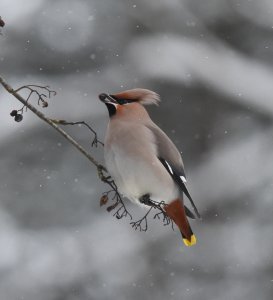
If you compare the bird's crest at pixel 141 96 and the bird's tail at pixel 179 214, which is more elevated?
the bird's crest at pixel 141 96

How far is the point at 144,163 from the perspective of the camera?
12.5ft

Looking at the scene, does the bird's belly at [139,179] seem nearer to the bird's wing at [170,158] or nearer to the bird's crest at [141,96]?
the bird's wing at [170,158]

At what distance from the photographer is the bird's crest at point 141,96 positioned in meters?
3.42

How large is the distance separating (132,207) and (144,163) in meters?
6.31

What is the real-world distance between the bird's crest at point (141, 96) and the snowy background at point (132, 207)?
21.4ft

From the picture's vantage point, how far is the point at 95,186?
10836 mm

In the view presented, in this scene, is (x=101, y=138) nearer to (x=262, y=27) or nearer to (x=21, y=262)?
(x=21, y=262)

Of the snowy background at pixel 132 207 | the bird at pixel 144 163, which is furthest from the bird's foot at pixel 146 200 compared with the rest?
the snowy background at pixel 132 207

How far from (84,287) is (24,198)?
119 cm

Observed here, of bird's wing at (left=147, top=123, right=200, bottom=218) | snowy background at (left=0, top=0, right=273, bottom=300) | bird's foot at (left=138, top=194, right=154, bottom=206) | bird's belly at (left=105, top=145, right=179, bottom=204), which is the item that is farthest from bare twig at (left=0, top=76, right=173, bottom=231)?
snowy background at (left=0, top=0, right=273, bottom=300)

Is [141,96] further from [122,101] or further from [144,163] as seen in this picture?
[144,163]

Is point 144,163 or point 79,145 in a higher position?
point 79,145

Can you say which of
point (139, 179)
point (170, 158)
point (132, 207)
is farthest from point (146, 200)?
point (132, 207)

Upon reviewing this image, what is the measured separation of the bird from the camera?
12.0 feet
